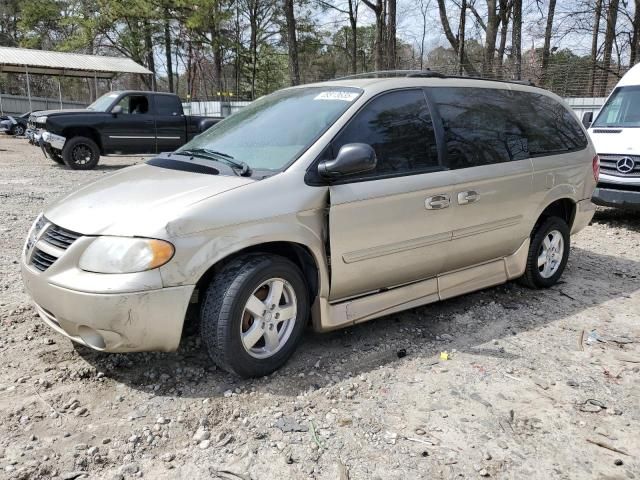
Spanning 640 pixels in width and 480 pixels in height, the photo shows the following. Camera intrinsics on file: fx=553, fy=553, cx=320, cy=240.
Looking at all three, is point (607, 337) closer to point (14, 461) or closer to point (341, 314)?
point (341, 314)

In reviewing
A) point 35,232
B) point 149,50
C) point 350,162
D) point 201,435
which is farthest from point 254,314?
point 149,50

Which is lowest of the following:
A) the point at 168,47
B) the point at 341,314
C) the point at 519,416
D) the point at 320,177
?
the point at 519,416

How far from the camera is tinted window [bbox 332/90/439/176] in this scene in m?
3.61

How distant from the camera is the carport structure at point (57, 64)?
80.2ft

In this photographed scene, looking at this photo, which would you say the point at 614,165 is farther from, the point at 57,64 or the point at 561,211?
the point at 57,64

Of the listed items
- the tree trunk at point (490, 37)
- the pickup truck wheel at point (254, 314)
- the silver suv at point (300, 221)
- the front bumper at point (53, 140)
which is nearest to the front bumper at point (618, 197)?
the silver suv at point (300, 221)

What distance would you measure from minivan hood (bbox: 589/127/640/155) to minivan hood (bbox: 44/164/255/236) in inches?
259

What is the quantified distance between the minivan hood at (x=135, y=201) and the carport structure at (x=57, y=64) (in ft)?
80.7

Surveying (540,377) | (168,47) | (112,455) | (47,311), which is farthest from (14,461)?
(168,47)

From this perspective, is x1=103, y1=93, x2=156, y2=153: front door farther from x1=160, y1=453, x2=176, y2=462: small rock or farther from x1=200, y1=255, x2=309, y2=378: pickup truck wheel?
x1=160, y1=453, x2=176, y2=462: small rock

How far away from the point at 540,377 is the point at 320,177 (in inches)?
73.5

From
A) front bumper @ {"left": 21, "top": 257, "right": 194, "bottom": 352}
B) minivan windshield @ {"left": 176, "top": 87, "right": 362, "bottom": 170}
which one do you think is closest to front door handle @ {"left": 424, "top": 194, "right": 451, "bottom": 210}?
minivan windshield @ {"left": 176, "top": 87, "right": 362, "bottom": 170}

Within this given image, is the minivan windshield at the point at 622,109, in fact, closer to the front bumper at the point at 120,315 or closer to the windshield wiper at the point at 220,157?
the windshield wiper at the point at 220,157

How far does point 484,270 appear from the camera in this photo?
4477 mm
